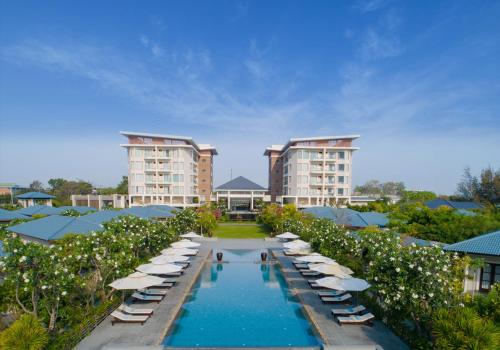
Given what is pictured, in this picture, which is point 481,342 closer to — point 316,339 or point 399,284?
point 399,284

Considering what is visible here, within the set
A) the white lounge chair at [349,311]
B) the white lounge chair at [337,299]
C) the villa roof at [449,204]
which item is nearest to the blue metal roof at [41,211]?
the white lounge chair at [337,299]

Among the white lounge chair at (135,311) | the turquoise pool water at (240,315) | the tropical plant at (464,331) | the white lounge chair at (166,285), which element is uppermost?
the tropical plant at (464,331)

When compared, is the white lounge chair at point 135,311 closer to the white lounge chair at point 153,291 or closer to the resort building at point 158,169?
the white lounge chair at point 153,291

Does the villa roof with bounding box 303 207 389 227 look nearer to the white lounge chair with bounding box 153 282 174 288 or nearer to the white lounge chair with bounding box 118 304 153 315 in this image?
the white lounge chair with bounding box 153 282 174 288

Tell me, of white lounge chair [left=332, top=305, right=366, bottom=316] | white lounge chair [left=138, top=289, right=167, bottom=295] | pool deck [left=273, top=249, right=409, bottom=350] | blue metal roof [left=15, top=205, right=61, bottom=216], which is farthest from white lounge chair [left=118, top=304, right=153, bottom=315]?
blue metal roof [left=15, top=205, right=61, bottom=216]

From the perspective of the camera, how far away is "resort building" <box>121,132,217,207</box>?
4806 cm

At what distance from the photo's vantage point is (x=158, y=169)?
4841cm

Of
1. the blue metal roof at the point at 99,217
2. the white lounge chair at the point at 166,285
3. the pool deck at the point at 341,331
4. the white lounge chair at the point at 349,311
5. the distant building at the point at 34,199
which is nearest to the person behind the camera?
the pool deck at the point at 341,331

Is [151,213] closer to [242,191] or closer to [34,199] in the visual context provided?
[242,191]

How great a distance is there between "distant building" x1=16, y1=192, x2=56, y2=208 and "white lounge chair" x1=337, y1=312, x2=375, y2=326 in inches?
2393

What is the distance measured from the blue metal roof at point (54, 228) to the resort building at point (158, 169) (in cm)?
2871

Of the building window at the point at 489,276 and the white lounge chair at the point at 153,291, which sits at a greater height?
the building window at the point at 489,276

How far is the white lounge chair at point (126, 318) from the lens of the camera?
11203mm

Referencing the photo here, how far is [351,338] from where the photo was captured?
10305 mm
